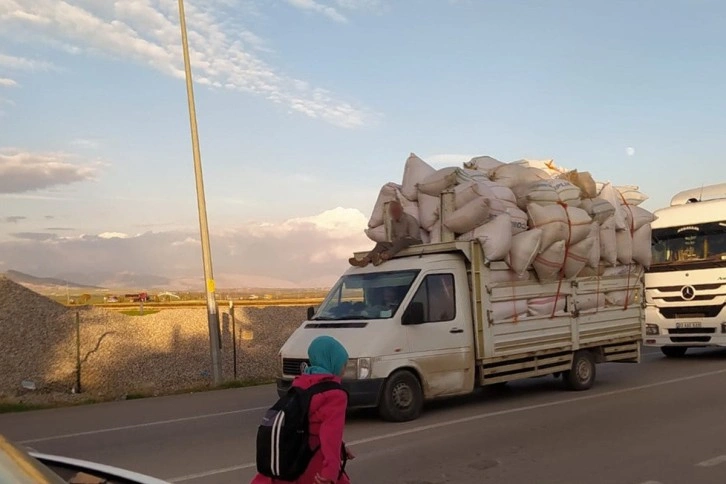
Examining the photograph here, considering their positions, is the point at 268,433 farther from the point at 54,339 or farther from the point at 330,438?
the point at 54,339

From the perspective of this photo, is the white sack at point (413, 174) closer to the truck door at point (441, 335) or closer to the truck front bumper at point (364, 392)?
the truck door at point (441, 335)

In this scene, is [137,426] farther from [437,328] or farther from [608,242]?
[608,242]

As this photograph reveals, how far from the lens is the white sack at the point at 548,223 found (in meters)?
11.5

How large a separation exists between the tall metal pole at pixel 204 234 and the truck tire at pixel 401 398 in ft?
23.9

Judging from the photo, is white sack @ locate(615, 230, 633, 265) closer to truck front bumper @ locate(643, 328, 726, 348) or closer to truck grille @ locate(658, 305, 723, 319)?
truck front bumper @ locate(643, 328, 726, 348)

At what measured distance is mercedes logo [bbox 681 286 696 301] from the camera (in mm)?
16906

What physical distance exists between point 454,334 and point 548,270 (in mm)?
2093

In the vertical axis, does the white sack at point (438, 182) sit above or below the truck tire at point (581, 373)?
above

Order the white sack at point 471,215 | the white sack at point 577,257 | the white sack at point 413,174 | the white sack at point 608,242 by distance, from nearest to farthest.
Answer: the white sack at point 471,215, the white sack at point 577,257, the white sack at point 413,174, the white sack at point 608,242

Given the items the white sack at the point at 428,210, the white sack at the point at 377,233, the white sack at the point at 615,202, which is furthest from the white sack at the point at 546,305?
the white sack at the point at 377,233

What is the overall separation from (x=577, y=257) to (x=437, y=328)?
303 cm

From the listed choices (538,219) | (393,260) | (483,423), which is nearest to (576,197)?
(538,219)

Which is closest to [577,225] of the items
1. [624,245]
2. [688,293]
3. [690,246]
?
[624,245]

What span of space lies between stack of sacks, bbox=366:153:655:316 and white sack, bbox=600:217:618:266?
0.06ft
